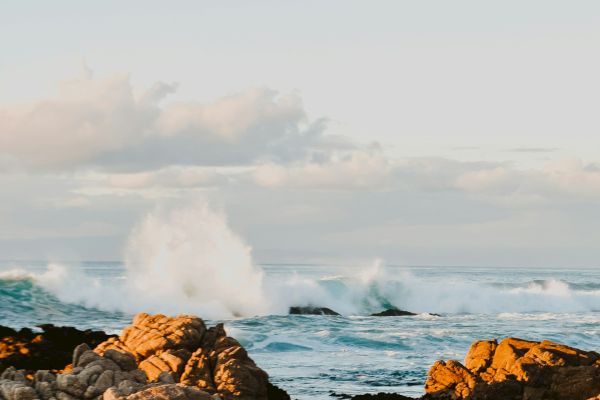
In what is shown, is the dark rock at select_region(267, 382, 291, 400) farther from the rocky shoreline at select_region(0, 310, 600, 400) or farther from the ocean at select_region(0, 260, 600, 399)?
the ocean at select_region(0, 260, 600, 399)

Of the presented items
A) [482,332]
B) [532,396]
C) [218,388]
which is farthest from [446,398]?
[482,332]

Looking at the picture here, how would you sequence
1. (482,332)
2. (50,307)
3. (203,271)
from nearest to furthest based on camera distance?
1. (482,332)
2. (50,307)
3. (203,271)

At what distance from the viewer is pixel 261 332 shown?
37.8 meters

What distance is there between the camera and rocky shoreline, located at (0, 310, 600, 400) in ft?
52.2

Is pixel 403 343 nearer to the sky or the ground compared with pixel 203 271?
nearer to the ground

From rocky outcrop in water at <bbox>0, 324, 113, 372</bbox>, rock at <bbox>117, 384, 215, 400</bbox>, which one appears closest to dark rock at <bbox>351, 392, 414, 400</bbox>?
rocky outcrop in water at <bbox>0, 324, 113, 372</bbox>

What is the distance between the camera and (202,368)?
717 inches

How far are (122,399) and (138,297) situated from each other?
44.7 metres

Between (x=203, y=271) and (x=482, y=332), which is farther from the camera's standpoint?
(x=203, y=271)

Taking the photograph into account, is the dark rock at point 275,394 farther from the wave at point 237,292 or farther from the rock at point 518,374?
the wave at point 237,292

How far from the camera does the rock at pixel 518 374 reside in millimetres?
17906

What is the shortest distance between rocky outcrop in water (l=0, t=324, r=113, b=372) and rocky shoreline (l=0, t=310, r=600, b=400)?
21 millimetres

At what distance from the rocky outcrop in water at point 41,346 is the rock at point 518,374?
7.53 m

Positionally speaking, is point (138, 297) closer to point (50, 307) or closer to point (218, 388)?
point (50, 307)
